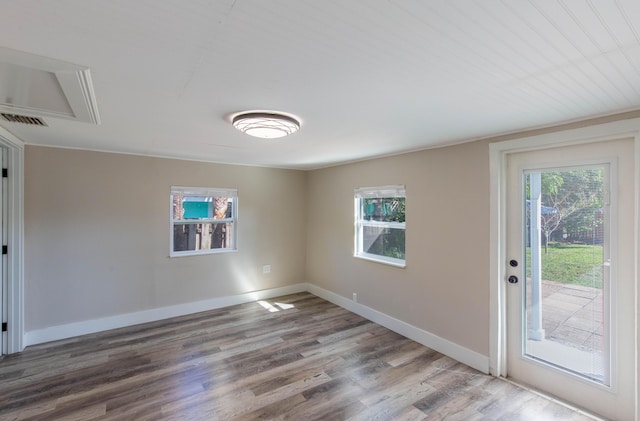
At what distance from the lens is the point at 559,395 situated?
95.0 inches

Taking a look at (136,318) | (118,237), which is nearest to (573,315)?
(136,318)

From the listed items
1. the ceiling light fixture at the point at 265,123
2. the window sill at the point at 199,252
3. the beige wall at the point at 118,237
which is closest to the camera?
the ceiling light fixture at the point at 265,123

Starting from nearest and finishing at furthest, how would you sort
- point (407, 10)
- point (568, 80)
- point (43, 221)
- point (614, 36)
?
point (407, 10)
point (614, 36)
point (568, 80)
point (43, 221)

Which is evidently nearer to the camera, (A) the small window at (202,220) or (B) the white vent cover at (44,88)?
(B) the white vent cover at (44,88)

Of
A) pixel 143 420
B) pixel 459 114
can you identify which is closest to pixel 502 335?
pixel 459 114

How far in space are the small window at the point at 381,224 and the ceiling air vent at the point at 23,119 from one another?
11.1 ft

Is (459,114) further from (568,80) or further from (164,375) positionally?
(164,375)

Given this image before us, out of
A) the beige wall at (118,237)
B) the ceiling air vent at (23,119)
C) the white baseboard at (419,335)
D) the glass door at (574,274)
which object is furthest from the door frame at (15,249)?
the glass door at (574,274)

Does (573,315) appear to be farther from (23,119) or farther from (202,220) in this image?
(23,119)

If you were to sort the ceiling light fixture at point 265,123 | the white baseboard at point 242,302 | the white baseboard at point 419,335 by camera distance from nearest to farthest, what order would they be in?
the ceiling light fixture at point 265,123 → the white baseboard at point 419,335 → the white baseboard at point 242,302

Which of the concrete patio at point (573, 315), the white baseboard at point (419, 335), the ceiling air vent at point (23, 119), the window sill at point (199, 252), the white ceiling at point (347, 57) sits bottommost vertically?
the white baseboard at point (419, 335)

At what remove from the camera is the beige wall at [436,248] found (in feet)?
9.42

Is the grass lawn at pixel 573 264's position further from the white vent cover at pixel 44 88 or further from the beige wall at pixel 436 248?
the white vent cover at pixel 44 88

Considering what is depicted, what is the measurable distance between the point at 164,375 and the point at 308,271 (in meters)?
2.92
